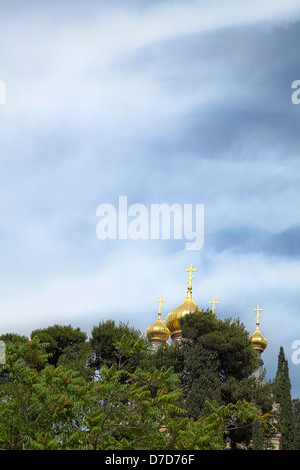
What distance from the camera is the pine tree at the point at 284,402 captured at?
30.3m

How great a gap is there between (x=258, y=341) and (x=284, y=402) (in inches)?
770

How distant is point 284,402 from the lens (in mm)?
31703

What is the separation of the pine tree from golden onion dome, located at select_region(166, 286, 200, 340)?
12.5 meters

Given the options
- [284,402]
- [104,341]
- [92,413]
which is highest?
[104,341]

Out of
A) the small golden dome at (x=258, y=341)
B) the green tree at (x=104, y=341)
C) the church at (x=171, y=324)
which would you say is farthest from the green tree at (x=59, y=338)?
the small golden dome at (x=258, y=341)

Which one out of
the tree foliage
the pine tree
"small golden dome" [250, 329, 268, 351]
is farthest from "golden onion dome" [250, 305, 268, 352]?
the tree foliage

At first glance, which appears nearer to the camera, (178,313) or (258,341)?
(178,313)

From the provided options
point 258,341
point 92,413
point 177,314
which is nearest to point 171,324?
point 177,314

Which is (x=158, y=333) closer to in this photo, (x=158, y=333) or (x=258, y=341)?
(x=158, y=333)

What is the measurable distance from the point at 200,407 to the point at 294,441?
4579mm

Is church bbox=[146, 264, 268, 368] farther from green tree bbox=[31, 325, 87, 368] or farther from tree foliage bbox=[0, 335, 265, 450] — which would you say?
tree foliage bbox=[0, 335, 265, 450]

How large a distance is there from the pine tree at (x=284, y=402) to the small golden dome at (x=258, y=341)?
17.4 metres

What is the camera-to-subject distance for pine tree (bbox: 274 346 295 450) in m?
30.3

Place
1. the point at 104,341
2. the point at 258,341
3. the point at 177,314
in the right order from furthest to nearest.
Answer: the point at 258,341
the point at 177,314
the point at 104,341
